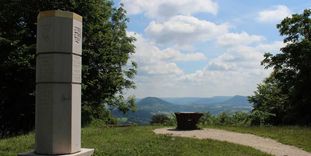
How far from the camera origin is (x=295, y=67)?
29.9m

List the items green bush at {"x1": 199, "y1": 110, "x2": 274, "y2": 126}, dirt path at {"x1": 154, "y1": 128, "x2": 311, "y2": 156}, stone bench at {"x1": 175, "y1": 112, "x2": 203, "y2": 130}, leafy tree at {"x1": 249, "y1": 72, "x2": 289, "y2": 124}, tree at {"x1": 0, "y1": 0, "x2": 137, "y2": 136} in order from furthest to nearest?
leafy tree at {"x1": 249, "y1": 72, "x2": 289, "y2": 124} < green bush at {"x1": 199, "y1": 110, "x2": 274, "y2": 126} < tree at {"x1": 0, "y1": 0, "x2": 137, "y2": 136} < stone bench at {"x1": 175, "y1": 112, "x2": 203, "y2": 130} < dirt path at {"x1": 154, "y1": 128, "x2": 311, "y2": 156}

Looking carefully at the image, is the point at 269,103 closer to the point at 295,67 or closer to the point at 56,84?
the point at 295,67

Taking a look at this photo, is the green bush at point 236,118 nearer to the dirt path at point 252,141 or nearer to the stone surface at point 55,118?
the dirt path at point 252,141

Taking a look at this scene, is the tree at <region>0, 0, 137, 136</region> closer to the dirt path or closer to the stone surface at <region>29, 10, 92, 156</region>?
Result: the dirt path

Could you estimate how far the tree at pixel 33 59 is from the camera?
2377 cm

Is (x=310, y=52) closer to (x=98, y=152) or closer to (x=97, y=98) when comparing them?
(x=97, y=98)

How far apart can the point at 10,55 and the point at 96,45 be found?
511cm

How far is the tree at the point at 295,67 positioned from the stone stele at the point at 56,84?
72.0 ft

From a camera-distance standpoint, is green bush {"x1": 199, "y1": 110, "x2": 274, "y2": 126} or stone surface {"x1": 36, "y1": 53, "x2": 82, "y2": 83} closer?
stone surface {"x1": 36, "y1": 53, "x2": 82, "y2": 83}

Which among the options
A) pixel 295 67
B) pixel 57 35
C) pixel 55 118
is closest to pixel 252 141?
pixel 55 118

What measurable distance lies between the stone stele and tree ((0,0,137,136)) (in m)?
13.8

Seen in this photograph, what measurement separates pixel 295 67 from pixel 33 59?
16921mm

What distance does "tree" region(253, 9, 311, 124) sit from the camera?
28.8 m

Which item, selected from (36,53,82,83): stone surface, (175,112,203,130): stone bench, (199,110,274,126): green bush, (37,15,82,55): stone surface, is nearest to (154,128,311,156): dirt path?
(175,112,203,130): stone bench
